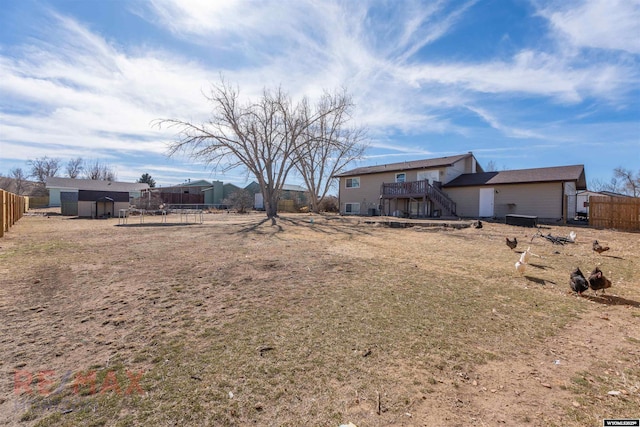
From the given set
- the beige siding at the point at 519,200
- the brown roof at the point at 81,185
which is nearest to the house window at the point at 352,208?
the beige siding at the point at 519,200

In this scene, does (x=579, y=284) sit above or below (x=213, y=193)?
below

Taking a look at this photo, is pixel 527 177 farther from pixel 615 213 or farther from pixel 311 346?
pixel 311 346

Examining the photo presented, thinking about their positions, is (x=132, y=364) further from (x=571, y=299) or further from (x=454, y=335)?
(x=571, y=299)

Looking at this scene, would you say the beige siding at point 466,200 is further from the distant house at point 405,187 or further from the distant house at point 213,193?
the distant house at point 213,193

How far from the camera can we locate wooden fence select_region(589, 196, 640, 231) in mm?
14911

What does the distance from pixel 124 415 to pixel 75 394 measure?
1.92 feet

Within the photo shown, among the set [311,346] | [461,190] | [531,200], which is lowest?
[311,346]

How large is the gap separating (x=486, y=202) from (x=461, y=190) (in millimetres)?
1935

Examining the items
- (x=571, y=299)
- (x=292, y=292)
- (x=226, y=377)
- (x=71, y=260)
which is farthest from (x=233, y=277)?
(x=571, y=299)

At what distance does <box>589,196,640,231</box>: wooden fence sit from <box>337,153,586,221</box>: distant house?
200 centimetres

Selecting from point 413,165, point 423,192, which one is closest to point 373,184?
point 413,165

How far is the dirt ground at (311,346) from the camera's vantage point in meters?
2.30

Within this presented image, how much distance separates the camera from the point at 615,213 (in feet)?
50.6

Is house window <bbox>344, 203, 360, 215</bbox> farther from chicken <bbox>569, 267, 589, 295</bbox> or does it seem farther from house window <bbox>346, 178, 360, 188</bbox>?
chicken <bbox>569, 267, 589, 295</bbox>
